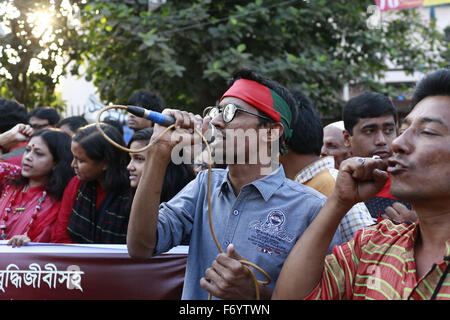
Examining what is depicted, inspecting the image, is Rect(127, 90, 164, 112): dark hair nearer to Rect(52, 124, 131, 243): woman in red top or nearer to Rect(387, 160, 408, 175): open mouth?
Rect(52, 124, 131, 243): woman in red top

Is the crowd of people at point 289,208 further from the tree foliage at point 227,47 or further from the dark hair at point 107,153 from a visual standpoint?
the tree foliage at point 227,47

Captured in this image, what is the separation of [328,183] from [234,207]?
1042 mm

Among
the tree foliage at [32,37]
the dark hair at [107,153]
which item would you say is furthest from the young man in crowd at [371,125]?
the tree foliage at [32,37]

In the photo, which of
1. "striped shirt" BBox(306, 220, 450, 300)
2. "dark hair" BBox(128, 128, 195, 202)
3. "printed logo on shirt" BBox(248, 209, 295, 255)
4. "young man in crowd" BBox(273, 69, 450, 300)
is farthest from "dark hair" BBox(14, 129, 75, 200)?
"striped shirt" BBox(306, 220, 450, 300)

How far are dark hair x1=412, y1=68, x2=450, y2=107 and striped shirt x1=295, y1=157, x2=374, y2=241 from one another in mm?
868

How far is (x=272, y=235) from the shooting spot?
218 cm

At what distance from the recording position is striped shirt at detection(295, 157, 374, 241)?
8.45 feet

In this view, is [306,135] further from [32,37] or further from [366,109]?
[32,37]

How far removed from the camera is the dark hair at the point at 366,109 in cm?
362

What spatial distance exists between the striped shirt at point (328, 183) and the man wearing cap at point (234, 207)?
0.39 meters

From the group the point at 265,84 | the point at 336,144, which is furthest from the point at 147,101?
the point at 265,84

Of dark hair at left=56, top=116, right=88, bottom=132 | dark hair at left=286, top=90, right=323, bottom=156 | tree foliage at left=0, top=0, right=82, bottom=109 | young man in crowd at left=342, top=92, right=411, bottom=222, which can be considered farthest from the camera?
dark hair at left=56, top=116, right=88, bottom=132
